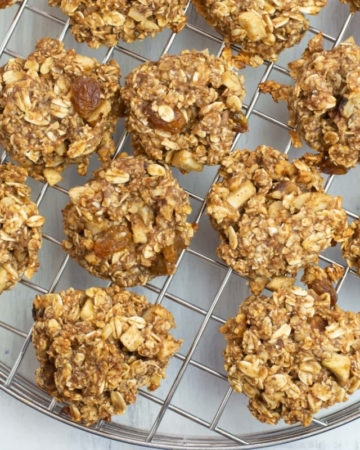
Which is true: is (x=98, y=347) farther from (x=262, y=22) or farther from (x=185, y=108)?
(x=262, y=22)

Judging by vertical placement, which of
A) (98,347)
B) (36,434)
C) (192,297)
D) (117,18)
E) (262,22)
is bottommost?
(36,434)

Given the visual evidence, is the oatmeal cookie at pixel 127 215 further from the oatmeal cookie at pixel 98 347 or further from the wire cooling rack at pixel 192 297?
the wire cooling rack at pixel 192 297

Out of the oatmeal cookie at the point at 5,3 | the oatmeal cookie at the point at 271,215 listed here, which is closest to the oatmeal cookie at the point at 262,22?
the oatmeal cookie at the point at 271,215

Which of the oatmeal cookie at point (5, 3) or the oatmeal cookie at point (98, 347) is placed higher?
the oatmeal cookie at point (5, 3)

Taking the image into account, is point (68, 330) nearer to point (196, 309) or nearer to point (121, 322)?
point (121, 322)

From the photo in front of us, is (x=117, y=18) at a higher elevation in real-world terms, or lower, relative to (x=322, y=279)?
higher

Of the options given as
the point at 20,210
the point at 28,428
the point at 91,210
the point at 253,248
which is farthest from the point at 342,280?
the point at 28,428

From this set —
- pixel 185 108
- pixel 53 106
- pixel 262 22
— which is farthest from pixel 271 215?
pixel 53 106
